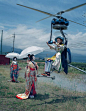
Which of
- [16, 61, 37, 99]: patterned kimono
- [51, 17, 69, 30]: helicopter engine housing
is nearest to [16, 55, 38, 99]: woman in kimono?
[16, 61, 37, 99]: patterned kimono

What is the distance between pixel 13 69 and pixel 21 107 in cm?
581

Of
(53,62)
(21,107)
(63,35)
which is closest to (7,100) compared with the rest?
(21,107)

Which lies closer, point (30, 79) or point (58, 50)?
point (58, 50)

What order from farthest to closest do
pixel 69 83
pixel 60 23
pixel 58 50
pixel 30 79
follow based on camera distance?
1. pixel 69 83
2. pixel 30 79
3. pixel 58 50
4. pixel 60 23

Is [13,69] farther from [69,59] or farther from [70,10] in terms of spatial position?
[70,10]

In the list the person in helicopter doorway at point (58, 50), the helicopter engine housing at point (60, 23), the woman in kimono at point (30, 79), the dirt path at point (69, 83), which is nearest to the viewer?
the helicopter engine housing at point (60, 23)

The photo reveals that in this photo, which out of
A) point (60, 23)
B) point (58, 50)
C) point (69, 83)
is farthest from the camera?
point (69, 83)

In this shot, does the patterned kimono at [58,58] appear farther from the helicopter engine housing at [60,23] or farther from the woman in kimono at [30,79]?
the woman in kimono at [30,79]

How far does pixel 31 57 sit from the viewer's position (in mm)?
6348

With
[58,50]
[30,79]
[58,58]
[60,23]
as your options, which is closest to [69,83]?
[30,79]

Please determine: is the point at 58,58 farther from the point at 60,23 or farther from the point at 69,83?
the point at 69,83

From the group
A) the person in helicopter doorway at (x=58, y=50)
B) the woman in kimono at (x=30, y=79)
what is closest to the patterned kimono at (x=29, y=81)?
the woman in kimono at (x=30, y=79)

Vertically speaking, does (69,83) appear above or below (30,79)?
below

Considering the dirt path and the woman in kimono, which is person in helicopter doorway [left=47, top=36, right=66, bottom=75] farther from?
the dirt path
